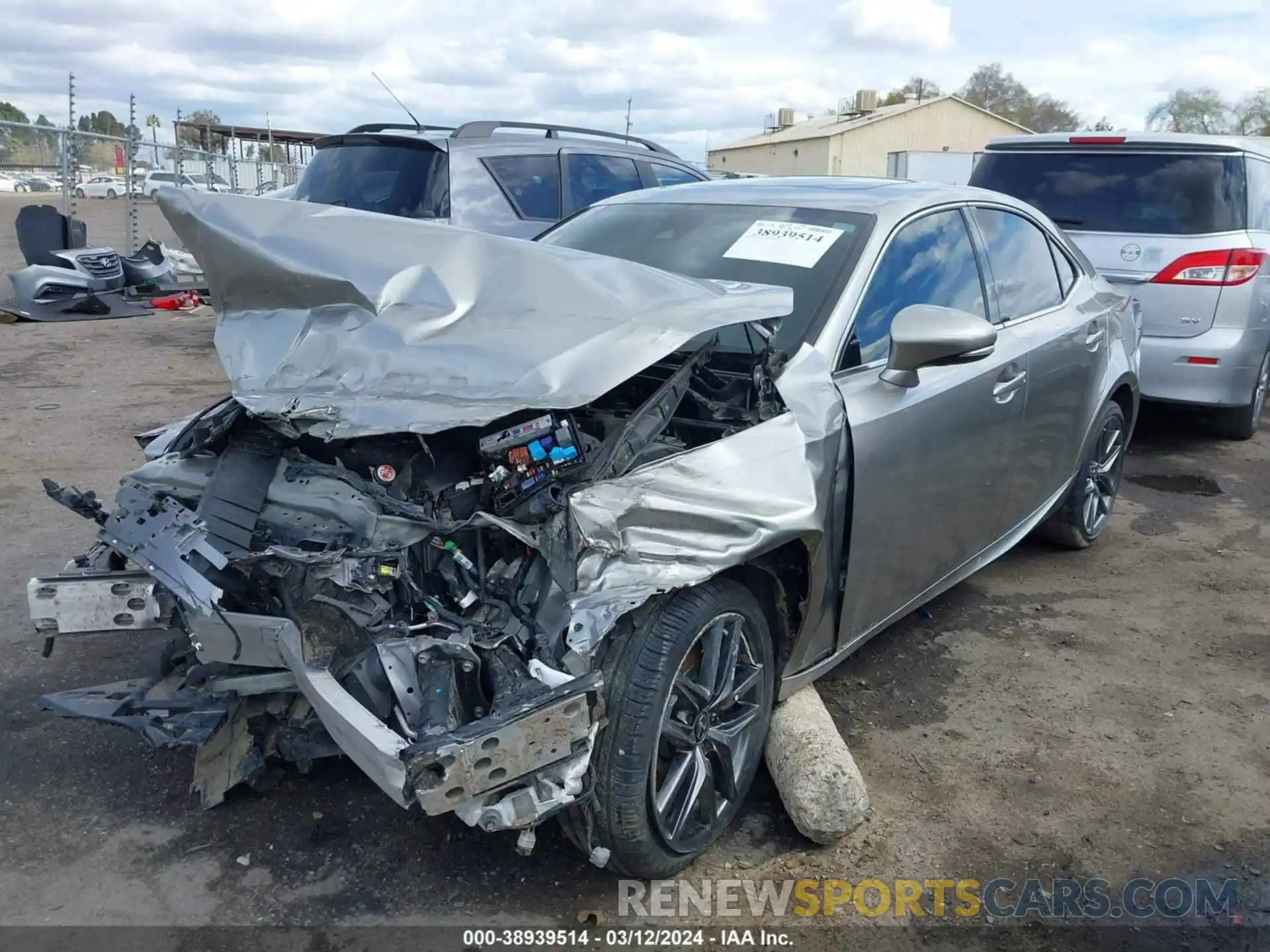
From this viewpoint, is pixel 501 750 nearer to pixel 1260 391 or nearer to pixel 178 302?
pixel 1260 391

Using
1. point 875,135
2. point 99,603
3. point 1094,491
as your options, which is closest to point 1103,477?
point 1094,491

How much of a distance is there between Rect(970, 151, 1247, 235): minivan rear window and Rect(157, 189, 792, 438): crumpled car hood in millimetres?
4780

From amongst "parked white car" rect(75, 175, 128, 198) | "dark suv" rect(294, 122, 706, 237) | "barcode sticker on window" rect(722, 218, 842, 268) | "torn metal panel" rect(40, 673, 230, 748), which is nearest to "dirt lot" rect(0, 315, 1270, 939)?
"torn metal panel" rect(40, 673, 230, 748)

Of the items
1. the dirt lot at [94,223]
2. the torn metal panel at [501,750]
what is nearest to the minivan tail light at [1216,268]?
the torn metal panel at [501,750]

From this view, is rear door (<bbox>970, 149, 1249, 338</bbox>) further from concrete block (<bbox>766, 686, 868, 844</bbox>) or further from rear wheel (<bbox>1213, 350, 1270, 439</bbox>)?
concrete block (<bbox>766, 686, 868, 844</bbox>)

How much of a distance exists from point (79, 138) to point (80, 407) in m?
8.71

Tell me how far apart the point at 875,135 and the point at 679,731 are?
43526mm

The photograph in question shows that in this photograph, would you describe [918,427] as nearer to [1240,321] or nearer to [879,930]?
[879,930]

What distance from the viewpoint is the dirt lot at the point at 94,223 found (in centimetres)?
1348

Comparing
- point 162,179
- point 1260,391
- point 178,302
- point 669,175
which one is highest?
point 162,179

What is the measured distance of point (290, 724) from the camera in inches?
107

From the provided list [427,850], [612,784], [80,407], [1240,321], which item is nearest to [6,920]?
[427,850]

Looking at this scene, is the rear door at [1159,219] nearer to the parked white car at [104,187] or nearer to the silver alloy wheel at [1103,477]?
the silver alloy wheel at [1103,477]

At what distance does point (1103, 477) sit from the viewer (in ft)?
17.1
